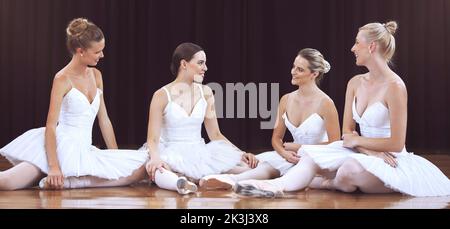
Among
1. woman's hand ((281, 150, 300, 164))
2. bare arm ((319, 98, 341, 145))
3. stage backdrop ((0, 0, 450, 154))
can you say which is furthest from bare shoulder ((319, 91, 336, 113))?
stage backdrop ((0, 0, 450, 154))

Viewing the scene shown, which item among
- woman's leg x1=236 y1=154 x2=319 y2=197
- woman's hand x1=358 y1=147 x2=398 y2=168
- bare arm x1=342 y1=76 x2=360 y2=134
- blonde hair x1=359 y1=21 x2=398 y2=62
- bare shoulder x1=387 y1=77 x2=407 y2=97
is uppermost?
blonde hair x1=359 y1=21 x2=398 y2=62

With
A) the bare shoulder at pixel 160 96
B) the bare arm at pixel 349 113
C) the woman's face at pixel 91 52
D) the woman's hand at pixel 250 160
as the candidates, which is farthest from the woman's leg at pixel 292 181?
the woman's face at pixel 91 52

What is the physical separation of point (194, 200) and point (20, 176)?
3.09 ft

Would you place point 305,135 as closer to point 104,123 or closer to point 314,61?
point 314,61

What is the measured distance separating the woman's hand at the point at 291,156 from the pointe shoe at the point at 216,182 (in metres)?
0.40

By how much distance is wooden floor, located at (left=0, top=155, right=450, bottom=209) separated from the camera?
268 cm

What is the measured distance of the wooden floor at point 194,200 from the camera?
105 inches

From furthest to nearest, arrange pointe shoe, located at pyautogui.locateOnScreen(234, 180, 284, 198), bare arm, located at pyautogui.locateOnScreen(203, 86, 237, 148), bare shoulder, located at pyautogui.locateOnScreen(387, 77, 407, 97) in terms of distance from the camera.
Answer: bare arm, located at pyautogui.locateOnScreen(203, 86, 237, 148), bare shoulder, located at pyautogui.locateOnScreen(387, 77, 407, 97), pointe shoe, located at pyautogui.locateOnScreen(234, 180, 284, 198)

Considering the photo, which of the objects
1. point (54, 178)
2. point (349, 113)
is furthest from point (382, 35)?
point (54, 178)

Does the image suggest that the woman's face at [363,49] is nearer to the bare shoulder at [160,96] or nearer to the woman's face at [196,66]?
the woman's face at [196,66]

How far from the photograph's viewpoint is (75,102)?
3348mm

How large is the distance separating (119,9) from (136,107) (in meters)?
1.04

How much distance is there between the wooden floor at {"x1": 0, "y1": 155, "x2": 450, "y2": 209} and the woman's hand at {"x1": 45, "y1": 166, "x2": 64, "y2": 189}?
7 cm

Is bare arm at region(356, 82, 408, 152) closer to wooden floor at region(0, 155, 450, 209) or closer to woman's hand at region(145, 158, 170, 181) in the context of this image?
wooden floor at region(0, 155, 450, 209)
